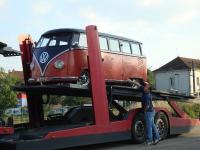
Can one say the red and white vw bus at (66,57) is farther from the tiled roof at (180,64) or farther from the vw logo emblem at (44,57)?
the tiled roof at (180,64)

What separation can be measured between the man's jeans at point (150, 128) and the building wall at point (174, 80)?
230 ft

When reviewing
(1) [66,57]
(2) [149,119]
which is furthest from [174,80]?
(1) [66,57]

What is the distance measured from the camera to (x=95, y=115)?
12.9m

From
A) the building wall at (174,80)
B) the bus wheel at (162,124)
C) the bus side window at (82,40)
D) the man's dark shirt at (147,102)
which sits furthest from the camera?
the building wall at (174,80)

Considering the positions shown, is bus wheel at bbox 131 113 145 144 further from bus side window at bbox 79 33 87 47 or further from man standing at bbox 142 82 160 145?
bus side window at bbox 79 33 87 47

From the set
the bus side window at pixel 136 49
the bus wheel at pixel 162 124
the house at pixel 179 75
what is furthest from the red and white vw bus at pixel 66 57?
the house at pixel 179 75

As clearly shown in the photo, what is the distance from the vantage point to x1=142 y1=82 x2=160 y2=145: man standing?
14211 mm

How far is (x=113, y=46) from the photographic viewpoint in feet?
49.9

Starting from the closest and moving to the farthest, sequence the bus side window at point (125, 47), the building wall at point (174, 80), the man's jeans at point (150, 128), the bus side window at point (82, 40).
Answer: the bus side window at point (82, 40) < the man's jeans at point (150, 128) < the bus side window at point (125, 47) < the building wall at point (174, 80)

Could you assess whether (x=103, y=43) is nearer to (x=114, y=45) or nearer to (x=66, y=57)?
(x=114, y=45)

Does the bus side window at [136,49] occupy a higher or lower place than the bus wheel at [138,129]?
higher

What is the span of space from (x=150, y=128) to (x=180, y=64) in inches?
3064

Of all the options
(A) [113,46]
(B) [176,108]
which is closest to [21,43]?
(A) [113,46]

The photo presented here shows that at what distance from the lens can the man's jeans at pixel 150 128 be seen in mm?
14195
